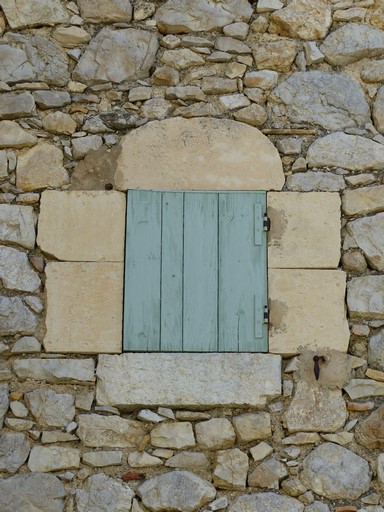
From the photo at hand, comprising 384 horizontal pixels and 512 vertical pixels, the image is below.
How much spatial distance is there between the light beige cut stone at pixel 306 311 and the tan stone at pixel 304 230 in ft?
0.22

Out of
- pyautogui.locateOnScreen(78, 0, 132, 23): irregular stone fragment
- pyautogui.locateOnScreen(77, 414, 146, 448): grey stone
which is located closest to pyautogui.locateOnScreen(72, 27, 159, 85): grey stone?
pyautogui.locateOnScreen(78, 0, 132, 23): irregular stone fragment

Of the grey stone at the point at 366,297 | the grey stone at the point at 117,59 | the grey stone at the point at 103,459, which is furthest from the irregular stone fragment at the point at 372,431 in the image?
the grey stone at the point at 117,59

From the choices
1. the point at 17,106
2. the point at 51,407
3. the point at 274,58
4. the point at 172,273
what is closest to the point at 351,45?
the point at 274,58

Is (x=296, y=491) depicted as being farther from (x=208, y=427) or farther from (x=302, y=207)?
(x=302, y=207)

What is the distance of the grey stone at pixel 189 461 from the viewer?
12.1 ft

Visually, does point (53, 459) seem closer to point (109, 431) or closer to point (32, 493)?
point (32, 493)

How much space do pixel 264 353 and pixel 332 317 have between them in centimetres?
41

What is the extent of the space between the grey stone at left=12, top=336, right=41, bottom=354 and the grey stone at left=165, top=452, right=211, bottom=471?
91 centimetres

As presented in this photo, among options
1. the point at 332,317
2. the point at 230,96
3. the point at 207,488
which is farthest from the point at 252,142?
the point at 207,488

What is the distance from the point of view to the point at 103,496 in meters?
3.64

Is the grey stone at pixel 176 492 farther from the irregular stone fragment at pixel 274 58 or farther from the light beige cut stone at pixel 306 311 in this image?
the irregular stone fragment at pixel 274 58

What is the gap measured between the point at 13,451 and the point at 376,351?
1.95m

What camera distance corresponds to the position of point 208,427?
12.2ft

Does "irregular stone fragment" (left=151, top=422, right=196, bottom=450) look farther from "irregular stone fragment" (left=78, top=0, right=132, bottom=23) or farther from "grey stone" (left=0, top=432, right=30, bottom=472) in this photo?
"irregular stone fragment" (left=78, top=0, right=132, bottom=23)
